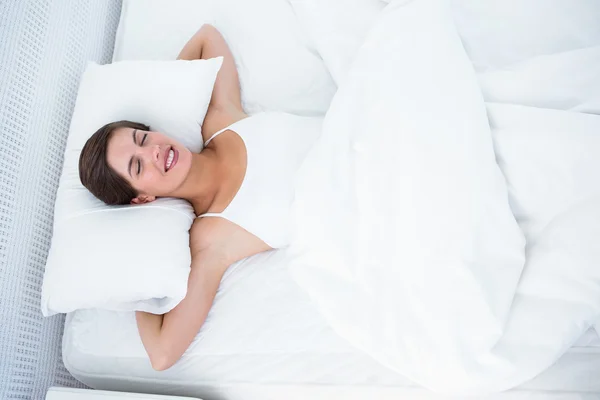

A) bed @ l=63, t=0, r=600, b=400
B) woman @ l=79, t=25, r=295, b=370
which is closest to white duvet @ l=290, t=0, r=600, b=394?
bed @ l=63, t=0, r=600, b=400

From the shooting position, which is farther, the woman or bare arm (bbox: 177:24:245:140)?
bare arm (bbox: 177:24:245:140)

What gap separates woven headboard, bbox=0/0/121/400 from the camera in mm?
1168

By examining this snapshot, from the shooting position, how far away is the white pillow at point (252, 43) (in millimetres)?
1448

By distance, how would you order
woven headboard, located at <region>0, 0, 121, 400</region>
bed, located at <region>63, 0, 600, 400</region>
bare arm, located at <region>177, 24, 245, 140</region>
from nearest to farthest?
bed, located at <region>63, 0, 600, 400</region>
woven headboard, located at <region>0, 0, 121, 400</region>
bare arm, located at <region>177, 24, 245, 140</region>

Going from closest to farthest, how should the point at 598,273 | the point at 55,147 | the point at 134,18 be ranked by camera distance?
1. the point at 598,273
2. the point at 55,147
3. the point at 134,18

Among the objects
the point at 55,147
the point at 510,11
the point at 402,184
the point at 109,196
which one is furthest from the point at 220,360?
the point at 510,11

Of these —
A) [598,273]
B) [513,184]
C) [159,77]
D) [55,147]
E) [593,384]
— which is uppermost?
[159,77]

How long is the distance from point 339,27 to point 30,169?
3.08 feet

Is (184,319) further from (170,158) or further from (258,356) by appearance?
(170,158)

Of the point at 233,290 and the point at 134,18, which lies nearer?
the point at 233,290

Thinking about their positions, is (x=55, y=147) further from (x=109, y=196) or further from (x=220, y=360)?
(x=220, y=360)

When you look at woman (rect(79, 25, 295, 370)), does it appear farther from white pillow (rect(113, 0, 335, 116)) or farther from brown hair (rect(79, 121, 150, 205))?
white pillow (rect(113, 0, 335, 116))

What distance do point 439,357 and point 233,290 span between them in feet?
1.79

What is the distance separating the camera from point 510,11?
1.23 metres
